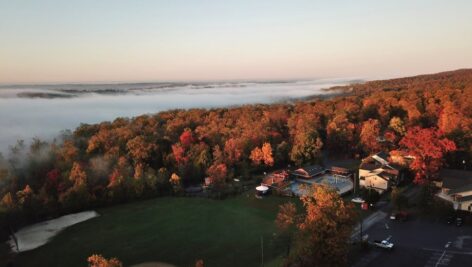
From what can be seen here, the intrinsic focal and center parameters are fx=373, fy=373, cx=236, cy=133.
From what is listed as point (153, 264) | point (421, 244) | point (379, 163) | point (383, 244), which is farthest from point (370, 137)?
point (153, 264)

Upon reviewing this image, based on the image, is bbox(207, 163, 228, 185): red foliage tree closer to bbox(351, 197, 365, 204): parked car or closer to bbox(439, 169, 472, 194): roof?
bbox(351, 197, 365, 204): parked car

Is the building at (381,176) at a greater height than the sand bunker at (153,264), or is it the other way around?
the building at (381,176)

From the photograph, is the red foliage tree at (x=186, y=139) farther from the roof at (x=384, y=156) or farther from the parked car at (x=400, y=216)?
the parked car at (x=400, y=216)

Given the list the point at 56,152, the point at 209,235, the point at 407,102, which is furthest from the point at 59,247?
the point at 407,102

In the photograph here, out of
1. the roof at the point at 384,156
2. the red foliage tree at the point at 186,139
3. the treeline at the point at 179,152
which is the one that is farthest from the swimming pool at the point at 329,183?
the red foliage tree at the point at 186,139

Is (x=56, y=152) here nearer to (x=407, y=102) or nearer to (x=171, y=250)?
(x=171, y=250)

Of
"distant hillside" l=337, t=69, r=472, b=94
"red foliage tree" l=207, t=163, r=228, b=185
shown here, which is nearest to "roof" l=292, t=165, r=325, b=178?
"red foliage tree" l=207, t=163, r=228, b=185

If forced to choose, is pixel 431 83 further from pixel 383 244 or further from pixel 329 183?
pixel 383 244
